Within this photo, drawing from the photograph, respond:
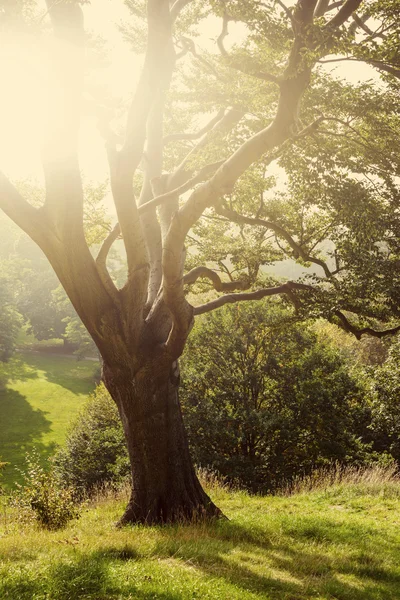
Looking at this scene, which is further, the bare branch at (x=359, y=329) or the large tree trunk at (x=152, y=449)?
the bare branch at (x=359, y=329)

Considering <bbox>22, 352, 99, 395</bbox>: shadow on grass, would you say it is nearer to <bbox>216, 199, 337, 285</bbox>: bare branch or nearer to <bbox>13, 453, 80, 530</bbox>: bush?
<bbox>216, 199, 337, 285</bbox>: bare branch

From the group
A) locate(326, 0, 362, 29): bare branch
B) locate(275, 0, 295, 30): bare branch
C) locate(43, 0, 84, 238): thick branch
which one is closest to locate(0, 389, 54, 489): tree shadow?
locate(43, 0, 84, 238): thick branch

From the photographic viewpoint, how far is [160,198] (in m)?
7.73

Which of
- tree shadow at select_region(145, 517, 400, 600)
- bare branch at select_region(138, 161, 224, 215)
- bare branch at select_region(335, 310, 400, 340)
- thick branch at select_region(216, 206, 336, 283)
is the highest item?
thick branch at select_region(216, 206, 336, 283)

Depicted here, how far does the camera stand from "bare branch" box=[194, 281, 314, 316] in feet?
30.7

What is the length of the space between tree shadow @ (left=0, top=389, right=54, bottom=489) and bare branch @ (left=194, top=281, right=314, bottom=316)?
2161cm

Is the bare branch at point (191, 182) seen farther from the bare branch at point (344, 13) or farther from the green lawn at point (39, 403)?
the green lawn at point (39, 403)

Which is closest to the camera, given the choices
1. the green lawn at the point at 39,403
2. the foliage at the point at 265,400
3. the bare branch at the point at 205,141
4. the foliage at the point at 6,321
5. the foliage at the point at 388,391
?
the bare branch at the point at 205,141

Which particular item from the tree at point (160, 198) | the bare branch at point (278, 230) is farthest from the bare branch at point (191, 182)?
the bare branch at point (278, 230)

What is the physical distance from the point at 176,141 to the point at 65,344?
180ft

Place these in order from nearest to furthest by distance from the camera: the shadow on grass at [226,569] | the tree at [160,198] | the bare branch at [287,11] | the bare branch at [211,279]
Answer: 1. the shadow on grass at [226,569]
2. the bare branch at [287,11]
3. the tree at [160,198]
4. the bare branch at [211,279]

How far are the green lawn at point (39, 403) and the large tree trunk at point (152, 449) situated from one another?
2033cm

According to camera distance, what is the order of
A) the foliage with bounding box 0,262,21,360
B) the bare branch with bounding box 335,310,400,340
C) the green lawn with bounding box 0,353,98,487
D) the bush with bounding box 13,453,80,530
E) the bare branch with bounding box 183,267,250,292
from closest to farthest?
1. the bush with bounding box 13,453,80,530
2. the bare branch with bounding box 183,267,250,292
3. the bare branch with bounding box 335,310,400,340
4. the green lawn with bounding box 0,353,98,487
5. the foliage with bounding box 0,262,21,360

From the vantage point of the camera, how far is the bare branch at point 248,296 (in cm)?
936
